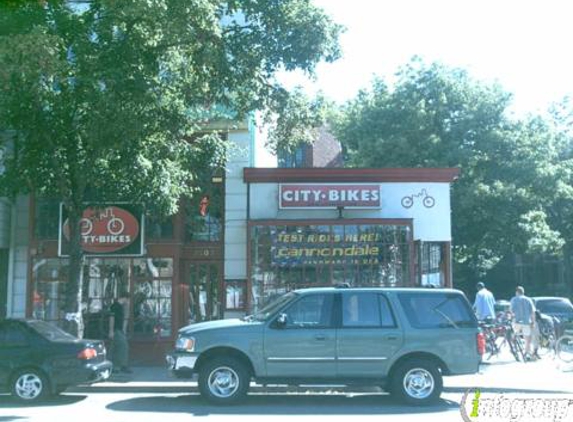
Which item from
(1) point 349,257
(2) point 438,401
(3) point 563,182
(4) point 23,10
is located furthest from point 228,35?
(3) point 563,182

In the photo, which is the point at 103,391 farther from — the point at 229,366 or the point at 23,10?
the point at 23,10

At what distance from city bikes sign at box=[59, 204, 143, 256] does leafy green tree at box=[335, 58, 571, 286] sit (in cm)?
1351

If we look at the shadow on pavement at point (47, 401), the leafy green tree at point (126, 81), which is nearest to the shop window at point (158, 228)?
the leafy green tree at point (126, 81)

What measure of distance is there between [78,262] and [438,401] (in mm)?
7447

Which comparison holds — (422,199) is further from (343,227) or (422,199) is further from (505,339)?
(505,339)

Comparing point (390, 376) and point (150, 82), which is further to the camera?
point (150, 82)

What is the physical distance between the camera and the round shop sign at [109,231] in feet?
56.5

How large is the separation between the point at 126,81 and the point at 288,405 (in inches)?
247

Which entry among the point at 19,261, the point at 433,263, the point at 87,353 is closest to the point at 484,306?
the point at 433,263

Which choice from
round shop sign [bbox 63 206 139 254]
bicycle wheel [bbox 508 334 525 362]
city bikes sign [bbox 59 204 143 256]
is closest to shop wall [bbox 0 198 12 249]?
city bikes sign [bbox 59 204 143 256]

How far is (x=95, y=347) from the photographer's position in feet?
40.9

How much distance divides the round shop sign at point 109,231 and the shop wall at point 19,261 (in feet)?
4.53

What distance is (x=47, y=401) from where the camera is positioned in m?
12.1

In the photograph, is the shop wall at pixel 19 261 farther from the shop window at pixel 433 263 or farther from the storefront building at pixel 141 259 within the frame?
the shop window at pixel 433 263
